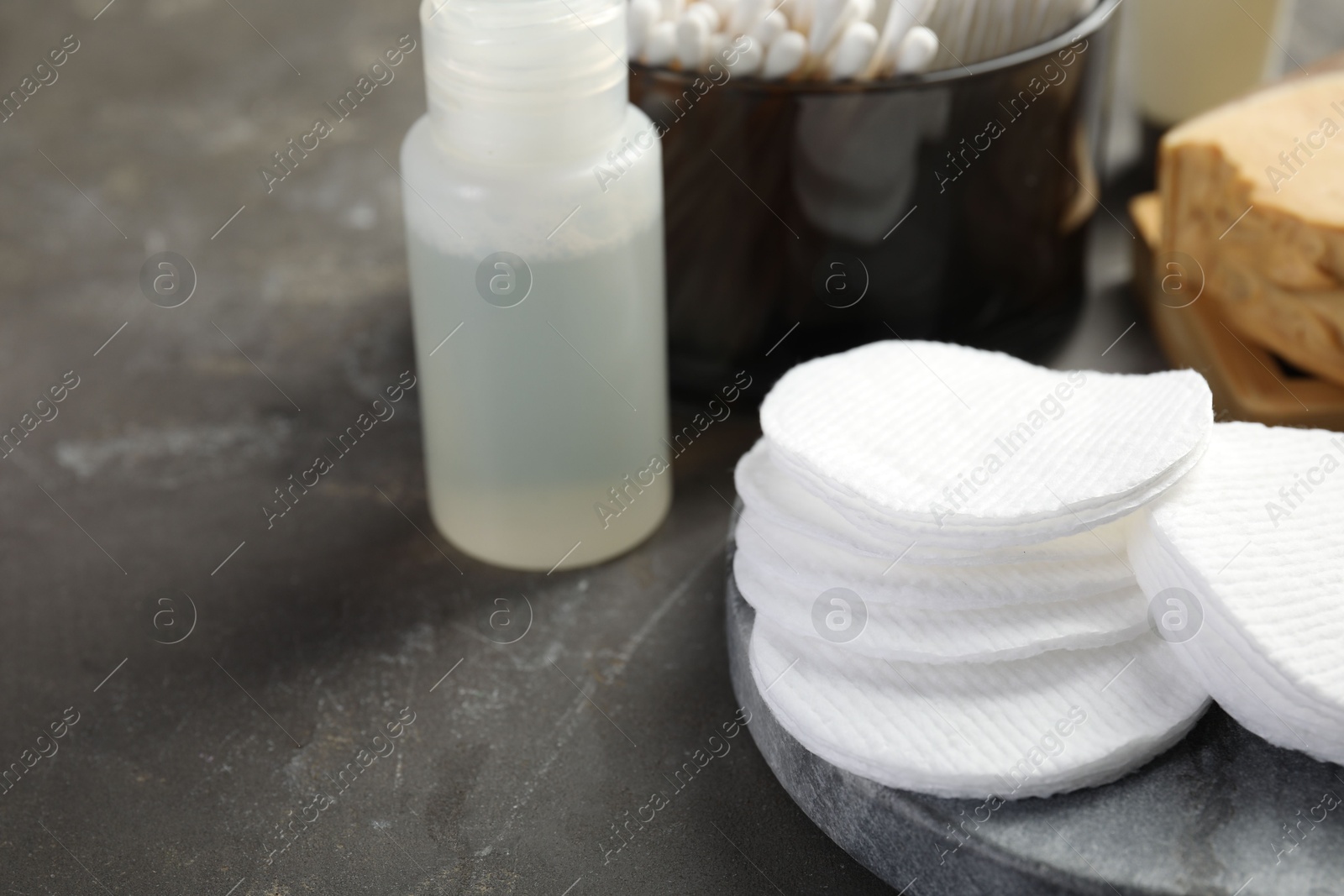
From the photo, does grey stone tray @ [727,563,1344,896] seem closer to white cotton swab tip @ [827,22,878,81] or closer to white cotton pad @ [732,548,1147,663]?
white cotton pad @ [732,548,1147,663]

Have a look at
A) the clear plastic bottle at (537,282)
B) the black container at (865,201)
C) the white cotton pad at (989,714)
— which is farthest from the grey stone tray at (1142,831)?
the black container at (865,201)

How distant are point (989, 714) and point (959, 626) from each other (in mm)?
39

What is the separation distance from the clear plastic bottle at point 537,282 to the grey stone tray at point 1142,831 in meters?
0.24

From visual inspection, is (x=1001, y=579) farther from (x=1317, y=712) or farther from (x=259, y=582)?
(x=259, y=582)

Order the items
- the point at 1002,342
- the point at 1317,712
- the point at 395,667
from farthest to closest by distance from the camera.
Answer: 1. the point at 1002,342
2. the point at 395,667
3. the point at 1317,712

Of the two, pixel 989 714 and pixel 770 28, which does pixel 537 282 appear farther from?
pixel 989 714

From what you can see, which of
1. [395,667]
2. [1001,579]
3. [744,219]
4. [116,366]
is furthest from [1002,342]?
[116,366]

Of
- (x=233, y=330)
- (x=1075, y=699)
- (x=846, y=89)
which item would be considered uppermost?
(x=846, y=89)

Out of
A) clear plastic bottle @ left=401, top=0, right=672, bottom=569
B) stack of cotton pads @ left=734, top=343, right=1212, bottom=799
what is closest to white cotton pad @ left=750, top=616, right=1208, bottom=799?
stack of cotton pads @ left=734, top=343, right=1212, bottom=799

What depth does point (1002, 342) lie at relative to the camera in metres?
0.89

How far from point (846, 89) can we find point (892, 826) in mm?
420

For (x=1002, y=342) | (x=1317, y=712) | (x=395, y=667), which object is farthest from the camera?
(x=1002, y=342)

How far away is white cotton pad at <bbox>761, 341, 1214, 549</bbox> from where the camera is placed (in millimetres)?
562

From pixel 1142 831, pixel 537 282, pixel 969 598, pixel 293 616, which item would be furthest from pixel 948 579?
pixel 293 616
